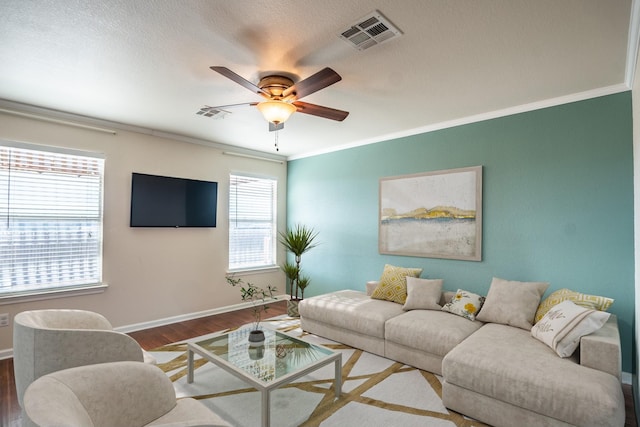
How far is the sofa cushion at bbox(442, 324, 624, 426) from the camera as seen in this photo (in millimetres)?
1873

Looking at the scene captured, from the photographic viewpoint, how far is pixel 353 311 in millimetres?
3578

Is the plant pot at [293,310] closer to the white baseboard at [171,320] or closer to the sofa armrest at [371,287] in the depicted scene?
the white baseboard at [171,320]

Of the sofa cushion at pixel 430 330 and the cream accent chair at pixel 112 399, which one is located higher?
the cream accent chair at pixel 112 399

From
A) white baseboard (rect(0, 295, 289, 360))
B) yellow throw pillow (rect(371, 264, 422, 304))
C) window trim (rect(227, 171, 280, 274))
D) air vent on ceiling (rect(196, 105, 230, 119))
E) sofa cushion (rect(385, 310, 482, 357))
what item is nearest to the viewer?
sofa cushion (rect(385, 310, 482, 357))

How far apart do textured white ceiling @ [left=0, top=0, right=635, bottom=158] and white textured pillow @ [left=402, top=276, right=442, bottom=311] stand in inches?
74.5

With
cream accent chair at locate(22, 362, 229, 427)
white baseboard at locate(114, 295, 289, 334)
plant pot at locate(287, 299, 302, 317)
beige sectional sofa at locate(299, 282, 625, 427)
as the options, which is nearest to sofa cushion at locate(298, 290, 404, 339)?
beige sectional sofa at locate(299, 282, 625, 427)

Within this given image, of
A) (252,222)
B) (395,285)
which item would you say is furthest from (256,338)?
(252,222)

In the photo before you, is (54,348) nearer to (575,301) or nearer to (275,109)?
(275,109)

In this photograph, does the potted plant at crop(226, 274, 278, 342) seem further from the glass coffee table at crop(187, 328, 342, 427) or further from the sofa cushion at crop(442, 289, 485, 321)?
the sofa cushion at crop(442, 289, 485, 321)

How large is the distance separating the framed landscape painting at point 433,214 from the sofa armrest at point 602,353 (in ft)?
4.88

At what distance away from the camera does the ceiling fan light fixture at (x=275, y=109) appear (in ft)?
8.58

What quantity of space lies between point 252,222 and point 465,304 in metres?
3.51

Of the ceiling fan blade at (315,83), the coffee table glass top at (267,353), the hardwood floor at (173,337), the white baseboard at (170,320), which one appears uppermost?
the ceiling fan blade at (315,83)

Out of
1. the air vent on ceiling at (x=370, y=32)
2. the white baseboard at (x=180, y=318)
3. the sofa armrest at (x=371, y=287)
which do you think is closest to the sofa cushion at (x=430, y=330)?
the sofa armrest at (x=371, y=287)
